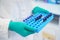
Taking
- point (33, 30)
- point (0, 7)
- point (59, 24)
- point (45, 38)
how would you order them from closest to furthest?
1. point (33, 30)
2. point (0, 7)
3. point (59, 24)
4. point (45, 38)

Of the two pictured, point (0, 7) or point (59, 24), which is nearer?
point (0, 7)

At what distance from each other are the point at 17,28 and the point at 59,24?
677mm

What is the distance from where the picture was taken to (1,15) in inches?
26.1

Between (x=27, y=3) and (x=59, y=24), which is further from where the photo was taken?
(x=59, y=24)

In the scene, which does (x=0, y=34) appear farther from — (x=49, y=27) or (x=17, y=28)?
(x=49, y=27)

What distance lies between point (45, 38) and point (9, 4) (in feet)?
2.36

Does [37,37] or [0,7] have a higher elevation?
[0,7]

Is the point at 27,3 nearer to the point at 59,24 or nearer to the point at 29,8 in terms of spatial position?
the point at 29,8

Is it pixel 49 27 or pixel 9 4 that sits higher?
pixel 9 4

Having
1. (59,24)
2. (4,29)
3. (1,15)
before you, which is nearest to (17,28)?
(4,29)

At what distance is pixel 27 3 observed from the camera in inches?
29.2

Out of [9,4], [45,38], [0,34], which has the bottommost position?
[45,38]

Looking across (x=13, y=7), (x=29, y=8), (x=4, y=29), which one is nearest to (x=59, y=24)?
(x=29, y=8)

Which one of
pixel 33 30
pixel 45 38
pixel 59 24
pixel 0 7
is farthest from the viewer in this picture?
pixel 45 38
